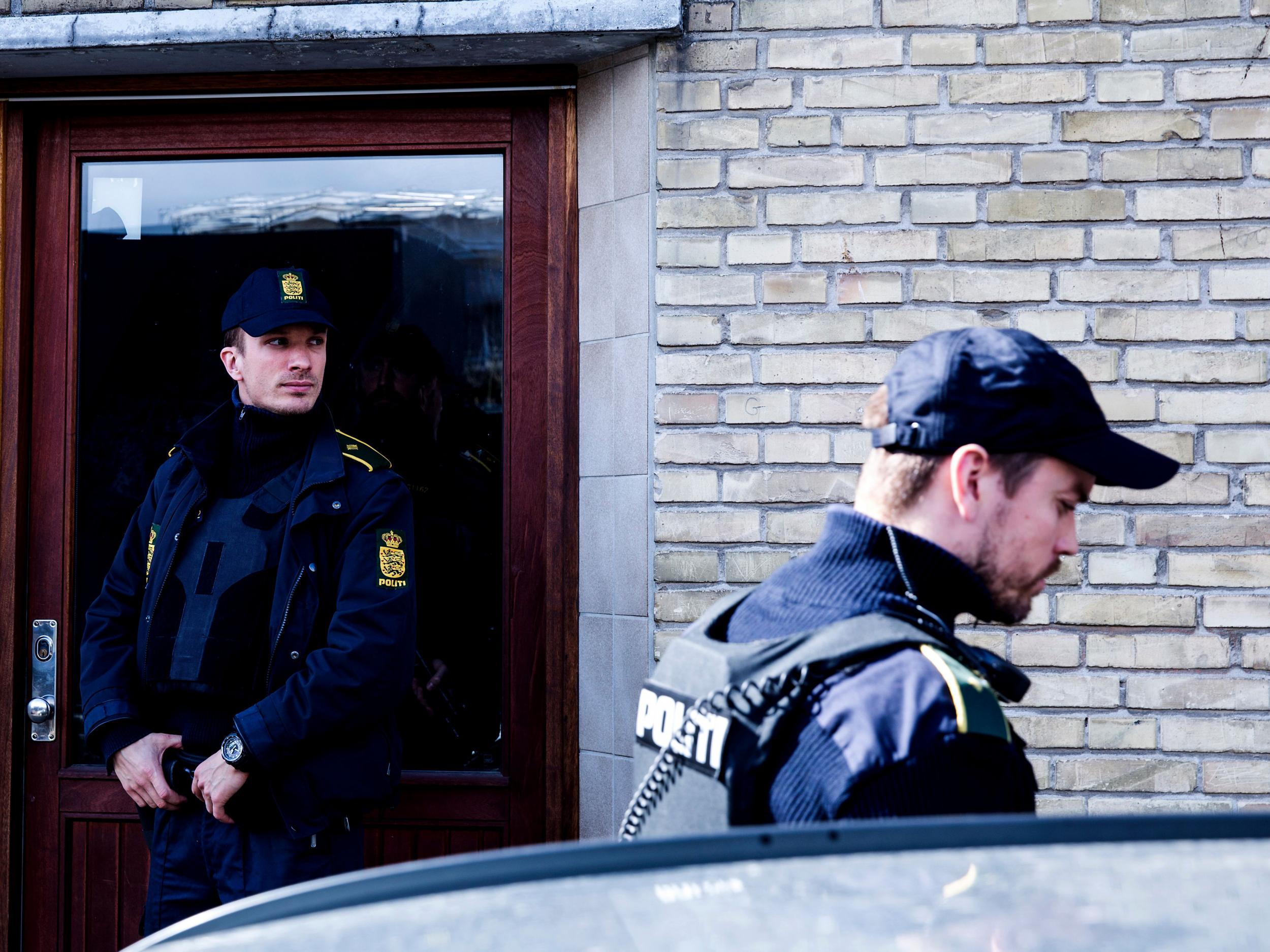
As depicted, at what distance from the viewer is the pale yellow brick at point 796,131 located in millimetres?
3100

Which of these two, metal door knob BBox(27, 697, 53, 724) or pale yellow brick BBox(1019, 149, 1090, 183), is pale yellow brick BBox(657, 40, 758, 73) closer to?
pale yellow brick BBox(1019, 149, 1090, 183)

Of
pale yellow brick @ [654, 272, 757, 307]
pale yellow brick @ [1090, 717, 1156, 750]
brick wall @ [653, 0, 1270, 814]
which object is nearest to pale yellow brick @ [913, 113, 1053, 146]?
brick wall @ [653, 0, 1270, 814]

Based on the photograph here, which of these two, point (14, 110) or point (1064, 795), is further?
point (14, 110)

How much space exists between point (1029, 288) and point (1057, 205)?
220 millimetres

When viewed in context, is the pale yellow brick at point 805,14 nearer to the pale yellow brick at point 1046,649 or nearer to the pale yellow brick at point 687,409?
the pale yellow brick at point 687,409

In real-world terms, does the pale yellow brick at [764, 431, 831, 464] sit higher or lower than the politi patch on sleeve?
higher

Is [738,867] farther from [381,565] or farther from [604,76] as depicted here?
[604,76]

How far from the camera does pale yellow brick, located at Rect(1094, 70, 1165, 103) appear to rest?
3.04 meters

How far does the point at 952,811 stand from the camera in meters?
1.22

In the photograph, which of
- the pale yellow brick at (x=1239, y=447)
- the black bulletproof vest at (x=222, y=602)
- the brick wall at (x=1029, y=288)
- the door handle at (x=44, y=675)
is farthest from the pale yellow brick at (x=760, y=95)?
the door handle at (x=44, y=675)

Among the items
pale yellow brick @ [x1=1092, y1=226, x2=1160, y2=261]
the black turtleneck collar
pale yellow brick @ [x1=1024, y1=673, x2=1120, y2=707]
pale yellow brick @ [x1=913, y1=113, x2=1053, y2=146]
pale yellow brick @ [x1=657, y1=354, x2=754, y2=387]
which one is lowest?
pale yellow brick @ [x1=1024, y1=673, x2=1120, y2=707]

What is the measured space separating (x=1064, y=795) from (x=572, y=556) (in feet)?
4.60

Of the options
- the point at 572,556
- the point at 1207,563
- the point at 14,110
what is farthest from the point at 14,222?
the point at 1207,563

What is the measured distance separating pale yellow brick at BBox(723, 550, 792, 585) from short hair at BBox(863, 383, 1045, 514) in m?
1.61
